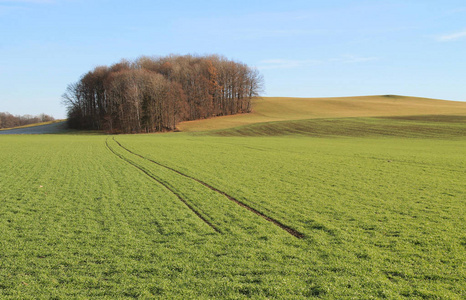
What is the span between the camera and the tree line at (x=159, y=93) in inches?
3093

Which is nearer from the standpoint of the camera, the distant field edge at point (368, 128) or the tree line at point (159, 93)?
the distant field edge at point (368, 128)

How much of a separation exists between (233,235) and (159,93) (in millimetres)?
71590

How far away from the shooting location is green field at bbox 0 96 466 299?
6.92m

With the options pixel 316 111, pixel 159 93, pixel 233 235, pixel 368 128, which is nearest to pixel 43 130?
pixel 159 93

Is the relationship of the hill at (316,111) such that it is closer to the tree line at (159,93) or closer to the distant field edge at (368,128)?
the tree line at (159,93)

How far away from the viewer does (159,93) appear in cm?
7775

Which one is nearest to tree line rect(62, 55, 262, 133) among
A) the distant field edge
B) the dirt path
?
the dirt path

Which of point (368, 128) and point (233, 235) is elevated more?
point (368, 128)

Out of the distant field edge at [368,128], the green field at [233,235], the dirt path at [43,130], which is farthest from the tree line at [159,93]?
the green field at [233,235]

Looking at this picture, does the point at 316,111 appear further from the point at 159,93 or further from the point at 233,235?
the point at 233,235

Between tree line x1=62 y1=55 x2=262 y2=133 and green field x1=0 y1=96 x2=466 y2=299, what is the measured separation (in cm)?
5972

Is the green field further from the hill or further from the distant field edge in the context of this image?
the hill

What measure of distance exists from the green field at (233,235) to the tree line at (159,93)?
5972 centimetres

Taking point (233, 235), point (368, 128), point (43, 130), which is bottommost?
point (233, 235)
